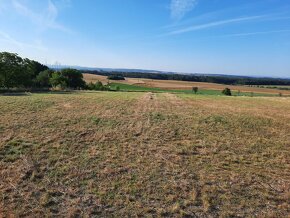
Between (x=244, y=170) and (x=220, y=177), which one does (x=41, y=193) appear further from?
(x=244, y=170)

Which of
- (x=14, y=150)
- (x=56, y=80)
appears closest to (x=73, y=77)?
(x=56, y=80)

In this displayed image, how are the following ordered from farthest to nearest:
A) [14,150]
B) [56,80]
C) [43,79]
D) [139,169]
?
[43,79]
[56,80]
[14,150]
[139,169]

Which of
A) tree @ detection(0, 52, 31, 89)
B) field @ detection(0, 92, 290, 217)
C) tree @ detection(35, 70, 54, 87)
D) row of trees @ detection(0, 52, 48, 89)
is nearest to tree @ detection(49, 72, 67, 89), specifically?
tree @ detection(35, 70, 54, 87)

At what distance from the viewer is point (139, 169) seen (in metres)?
9.05

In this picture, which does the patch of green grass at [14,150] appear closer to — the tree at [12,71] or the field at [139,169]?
the field at [139,169]

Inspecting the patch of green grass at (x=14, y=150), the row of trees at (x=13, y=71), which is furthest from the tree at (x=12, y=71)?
the patch of green grass at (x=14, y=150)

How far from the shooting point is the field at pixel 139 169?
6832 mm

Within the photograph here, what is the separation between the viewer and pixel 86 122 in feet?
50.6

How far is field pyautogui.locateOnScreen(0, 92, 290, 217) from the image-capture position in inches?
269

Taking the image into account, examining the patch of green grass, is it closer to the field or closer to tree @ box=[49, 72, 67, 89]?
the field

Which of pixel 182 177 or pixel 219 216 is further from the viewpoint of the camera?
pixel 182 177

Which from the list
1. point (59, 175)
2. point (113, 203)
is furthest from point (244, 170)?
point (59, 175)

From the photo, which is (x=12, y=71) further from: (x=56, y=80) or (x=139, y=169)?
(x=139, y=169)

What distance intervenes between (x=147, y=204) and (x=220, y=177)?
2920 millimetres
